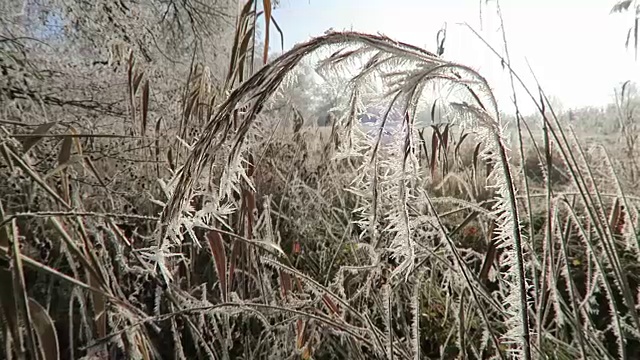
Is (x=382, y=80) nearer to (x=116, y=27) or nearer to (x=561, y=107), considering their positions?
(x=561, y=107)

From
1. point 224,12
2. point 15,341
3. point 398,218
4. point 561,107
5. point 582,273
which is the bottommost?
point 582,273

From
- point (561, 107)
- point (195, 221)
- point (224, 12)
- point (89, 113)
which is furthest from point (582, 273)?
point (224, 12)

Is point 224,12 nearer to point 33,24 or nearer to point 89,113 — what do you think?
point 33,24

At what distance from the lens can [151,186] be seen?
1.37 metres

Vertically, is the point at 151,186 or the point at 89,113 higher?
the point at 89,113

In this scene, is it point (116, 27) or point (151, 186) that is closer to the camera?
point (151, 186)

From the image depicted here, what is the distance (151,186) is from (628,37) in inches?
50.6

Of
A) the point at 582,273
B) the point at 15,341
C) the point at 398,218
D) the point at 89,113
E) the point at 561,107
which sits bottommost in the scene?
the point at 582,273

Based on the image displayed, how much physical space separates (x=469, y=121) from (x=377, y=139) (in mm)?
69

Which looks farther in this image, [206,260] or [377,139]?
[206,260]

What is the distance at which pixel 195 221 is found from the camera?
0.30 meters

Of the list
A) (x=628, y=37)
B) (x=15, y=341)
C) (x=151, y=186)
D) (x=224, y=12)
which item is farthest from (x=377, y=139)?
(x=224, y=12)

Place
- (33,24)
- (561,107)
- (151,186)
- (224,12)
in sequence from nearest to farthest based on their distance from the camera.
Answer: (561,107) < (151,186) < (33,24) < (224,12)

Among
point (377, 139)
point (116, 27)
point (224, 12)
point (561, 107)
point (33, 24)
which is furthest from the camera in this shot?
point (224, 12)
